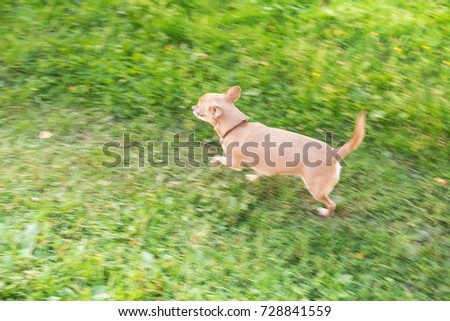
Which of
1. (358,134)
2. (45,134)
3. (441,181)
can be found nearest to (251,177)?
(358,134)

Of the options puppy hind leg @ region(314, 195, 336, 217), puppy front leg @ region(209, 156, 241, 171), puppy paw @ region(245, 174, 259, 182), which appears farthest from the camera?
puppy paw @ region(245, 174, 259, 182)

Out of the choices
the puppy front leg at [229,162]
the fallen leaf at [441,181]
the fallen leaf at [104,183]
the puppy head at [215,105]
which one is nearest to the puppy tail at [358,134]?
the puppy front leg at [229,162]

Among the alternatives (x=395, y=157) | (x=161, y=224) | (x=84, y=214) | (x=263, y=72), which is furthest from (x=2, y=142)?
(x=395, y=157)

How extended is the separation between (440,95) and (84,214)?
3.80 metres

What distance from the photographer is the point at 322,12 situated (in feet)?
21.5

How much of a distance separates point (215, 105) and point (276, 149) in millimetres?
653

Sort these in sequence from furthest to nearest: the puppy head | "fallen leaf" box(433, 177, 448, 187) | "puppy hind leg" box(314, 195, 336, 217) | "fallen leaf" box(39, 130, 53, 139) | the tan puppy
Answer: "fallen leaf" box(39, 130, 53, 139), "fallen leaf" box(433, 177, 448, 187), the puppy head, "puppy hind leg" box(314, 195, 336, 217), the tan puppy

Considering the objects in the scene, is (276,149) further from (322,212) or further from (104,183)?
(104,183)

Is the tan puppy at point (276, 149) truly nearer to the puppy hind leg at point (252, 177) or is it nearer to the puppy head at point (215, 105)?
the puppy head at point (215, 105)

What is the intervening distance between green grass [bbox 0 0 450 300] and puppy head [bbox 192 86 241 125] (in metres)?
0.62

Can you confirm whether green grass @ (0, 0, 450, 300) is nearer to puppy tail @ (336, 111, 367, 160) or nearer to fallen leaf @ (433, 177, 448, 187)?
fallen leaf @ (433, 177, 448, 187)

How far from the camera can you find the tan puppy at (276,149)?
439 cm

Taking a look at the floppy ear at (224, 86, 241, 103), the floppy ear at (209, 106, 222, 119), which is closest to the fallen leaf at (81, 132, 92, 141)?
the floppy ear at (209, 106, 222, 119)

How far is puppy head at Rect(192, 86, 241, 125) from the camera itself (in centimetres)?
470
